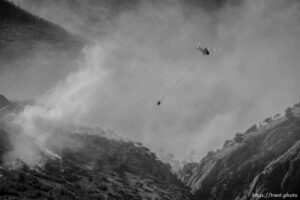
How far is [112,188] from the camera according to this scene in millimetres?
84188

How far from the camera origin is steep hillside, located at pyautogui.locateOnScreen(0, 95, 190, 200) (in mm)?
61250

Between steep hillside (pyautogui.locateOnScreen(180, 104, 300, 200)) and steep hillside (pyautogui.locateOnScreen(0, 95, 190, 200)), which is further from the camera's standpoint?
steep hillside (pyautogui.locateOnScreen(180, 104, 300, 200))

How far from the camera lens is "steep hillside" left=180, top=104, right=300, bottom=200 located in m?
88.7

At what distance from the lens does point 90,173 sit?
3531 inches

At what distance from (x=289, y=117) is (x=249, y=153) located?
21167 millimetres

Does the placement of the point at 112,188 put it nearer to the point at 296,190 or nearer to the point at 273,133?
the point at 296,190

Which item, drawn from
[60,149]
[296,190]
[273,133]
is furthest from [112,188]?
[273,133]

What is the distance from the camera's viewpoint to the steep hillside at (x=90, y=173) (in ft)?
201

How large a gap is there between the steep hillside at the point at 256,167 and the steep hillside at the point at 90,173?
9838mm

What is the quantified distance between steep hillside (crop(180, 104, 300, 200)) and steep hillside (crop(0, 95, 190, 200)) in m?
9.84

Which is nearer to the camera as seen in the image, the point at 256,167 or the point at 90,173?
the point at 90,173

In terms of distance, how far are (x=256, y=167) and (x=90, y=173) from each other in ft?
166

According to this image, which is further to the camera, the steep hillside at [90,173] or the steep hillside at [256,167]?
the steep hillside at [256,167]

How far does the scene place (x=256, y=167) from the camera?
101750 millimetres
